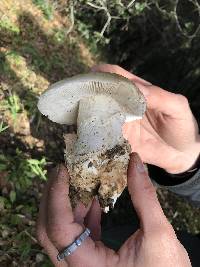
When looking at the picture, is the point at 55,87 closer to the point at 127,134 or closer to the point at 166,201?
the point at 127,134

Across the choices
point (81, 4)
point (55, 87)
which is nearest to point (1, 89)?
point (55, 87)

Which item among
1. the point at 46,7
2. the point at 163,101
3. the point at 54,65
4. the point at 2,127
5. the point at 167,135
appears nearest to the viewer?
the point at 163,101

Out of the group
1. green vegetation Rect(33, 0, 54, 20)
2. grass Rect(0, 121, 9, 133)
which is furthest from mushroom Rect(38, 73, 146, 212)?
green vegetation Rect(33, 0, 54, 20)

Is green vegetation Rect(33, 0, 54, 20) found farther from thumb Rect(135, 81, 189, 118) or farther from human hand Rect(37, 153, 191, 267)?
human hand Rect(37, 153, 191, 267)

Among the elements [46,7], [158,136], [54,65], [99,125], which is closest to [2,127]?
[158,136]

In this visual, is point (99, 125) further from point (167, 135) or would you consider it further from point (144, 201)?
point (167, 135)

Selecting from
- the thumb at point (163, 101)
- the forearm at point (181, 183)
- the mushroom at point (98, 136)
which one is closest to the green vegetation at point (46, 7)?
the forearm at point (181, 183)
